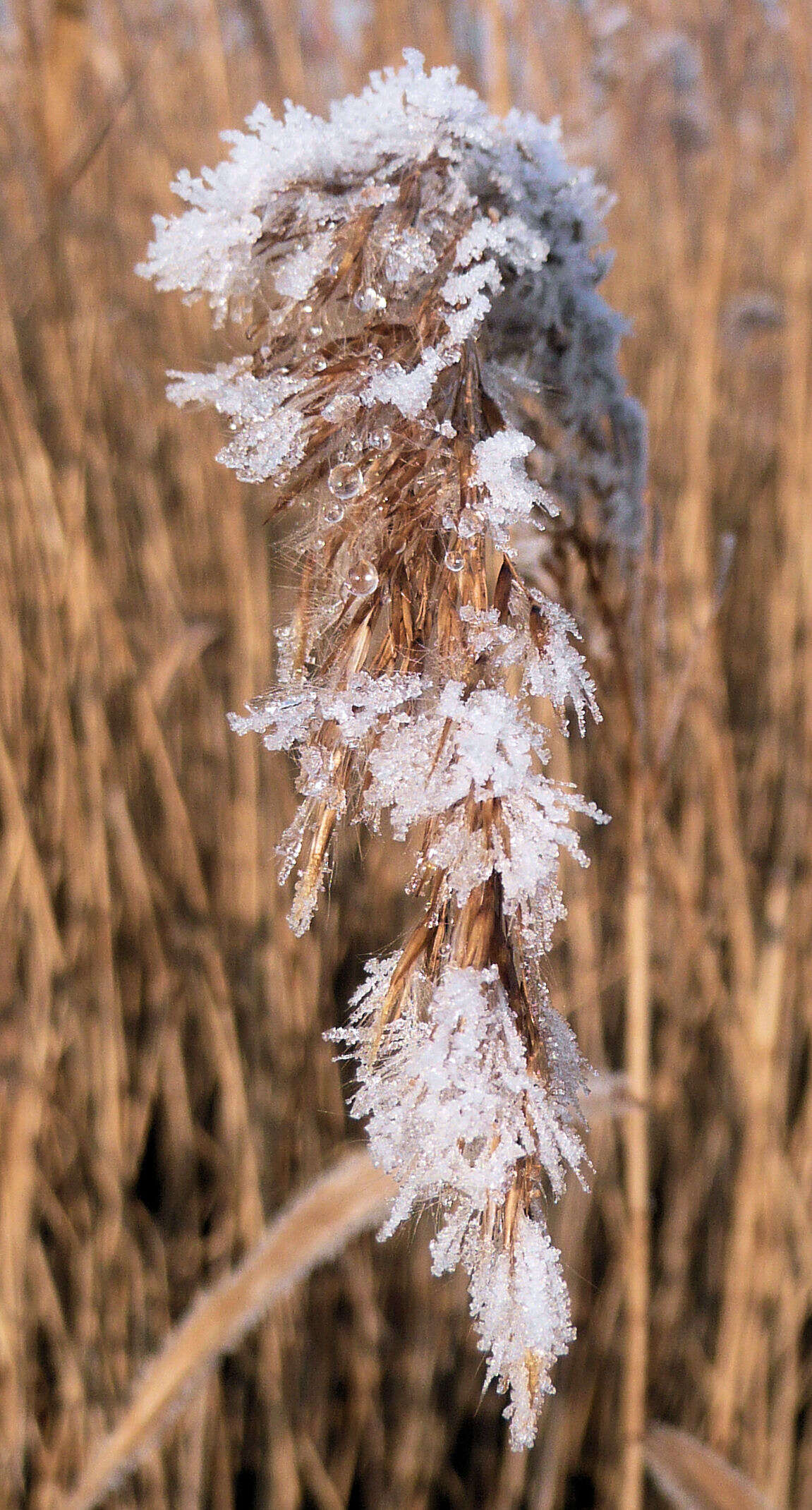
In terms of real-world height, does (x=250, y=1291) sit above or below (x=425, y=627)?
below

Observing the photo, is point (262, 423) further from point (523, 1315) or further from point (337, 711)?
point (523, 1315)

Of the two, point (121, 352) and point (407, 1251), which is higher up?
point (121, 352)

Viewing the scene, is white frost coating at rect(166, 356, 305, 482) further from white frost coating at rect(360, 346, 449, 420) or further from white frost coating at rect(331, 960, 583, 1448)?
white frost coating at rect(331, 960, 583, 1448)

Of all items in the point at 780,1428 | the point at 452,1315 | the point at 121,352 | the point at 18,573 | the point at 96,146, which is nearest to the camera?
the point at 96,146

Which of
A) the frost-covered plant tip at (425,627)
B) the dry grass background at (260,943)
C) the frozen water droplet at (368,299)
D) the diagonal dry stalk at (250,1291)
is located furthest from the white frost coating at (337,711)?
the dry grass background at (260,943)

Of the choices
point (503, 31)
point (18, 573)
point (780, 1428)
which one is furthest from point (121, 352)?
point (780, 1428)

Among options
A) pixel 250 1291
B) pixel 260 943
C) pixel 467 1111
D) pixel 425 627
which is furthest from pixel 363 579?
pixel 260 943

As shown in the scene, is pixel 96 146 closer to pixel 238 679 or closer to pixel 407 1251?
pixel 238 679
